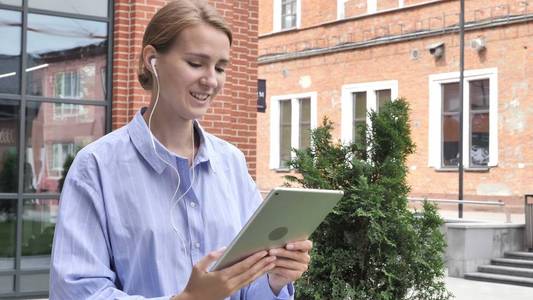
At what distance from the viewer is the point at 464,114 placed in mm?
26562

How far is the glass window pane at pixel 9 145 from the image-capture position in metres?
8.78

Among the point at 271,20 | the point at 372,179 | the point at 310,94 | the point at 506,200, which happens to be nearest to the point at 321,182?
the point at 372,179

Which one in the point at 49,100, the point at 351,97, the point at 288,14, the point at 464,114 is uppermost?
the point at 288,14

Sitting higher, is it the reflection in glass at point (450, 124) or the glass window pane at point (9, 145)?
the reflection in glass at point (450, 124)

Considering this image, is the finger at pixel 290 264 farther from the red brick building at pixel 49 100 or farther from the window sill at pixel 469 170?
the window sill at pixel 469 170

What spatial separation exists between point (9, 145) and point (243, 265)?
7549mm

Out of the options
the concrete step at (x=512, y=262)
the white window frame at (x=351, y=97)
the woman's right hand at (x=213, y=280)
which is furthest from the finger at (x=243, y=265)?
the white window frame at (x=351, y=97)

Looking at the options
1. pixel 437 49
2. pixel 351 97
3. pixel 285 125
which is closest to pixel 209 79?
pixel 437 49

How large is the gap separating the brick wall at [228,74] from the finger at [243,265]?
725 cm

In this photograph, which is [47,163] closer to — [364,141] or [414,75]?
[364,141]

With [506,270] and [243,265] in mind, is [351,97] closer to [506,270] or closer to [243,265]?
[506,270]

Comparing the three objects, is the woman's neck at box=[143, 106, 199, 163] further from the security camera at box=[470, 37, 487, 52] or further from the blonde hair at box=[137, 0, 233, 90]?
the security camera at box=[470, 37, 487, 52]

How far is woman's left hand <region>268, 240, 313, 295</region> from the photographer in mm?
1912

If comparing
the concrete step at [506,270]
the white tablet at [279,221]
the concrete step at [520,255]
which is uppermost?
the white tablet at [279,221]
